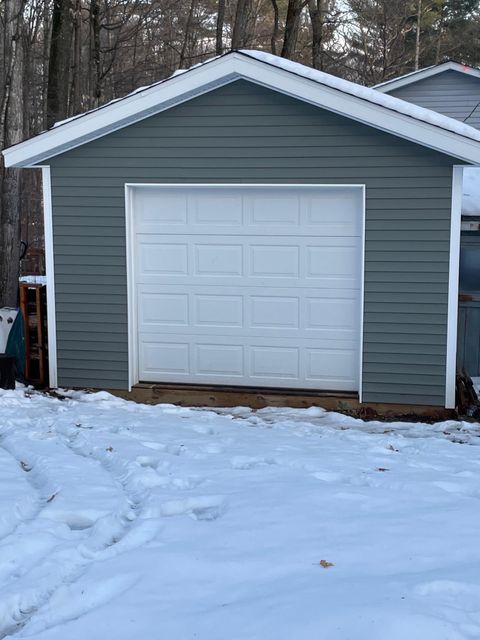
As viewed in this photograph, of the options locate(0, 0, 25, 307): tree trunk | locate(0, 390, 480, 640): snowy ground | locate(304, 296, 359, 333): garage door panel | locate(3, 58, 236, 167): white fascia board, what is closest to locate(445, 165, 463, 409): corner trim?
locate(304, 296, 359, 333): garage door panel

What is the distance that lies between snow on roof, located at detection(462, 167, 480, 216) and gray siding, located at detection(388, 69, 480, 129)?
3.32 m

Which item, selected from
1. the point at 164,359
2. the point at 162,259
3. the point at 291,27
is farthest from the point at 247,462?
the point at 291,27

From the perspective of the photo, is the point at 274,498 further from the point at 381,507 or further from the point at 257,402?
the point at 257,402

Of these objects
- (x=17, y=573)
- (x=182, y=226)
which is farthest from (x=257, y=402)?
(x=17, y=573)

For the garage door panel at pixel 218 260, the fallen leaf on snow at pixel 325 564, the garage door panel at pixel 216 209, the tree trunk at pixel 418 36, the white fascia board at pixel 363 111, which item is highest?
the tree trunk at pixel 418 36

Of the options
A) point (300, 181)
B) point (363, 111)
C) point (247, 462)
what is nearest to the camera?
point (247, 462)

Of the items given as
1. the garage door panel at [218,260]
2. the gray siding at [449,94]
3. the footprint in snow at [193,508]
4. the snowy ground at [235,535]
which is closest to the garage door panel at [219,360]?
the garage door panel at [218,260]

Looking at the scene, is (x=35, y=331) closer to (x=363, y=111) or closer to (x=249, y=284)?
(x=249, y=284)

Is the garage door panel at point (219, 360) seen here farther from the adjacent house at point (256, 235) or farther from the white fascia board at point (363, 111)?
the white fascia board at point (363, 111)

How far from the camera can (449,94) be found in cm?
1511

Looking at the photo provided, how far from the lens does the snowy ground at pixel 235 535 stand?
3.08 metres

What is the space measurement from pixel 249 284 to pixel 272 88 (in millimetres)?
2059

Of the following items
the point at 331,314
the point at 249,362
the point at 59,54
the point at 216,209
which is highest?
the point at 59,54

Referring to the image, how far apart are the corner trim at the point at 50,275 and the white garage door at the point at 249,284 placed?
3.06 feet
